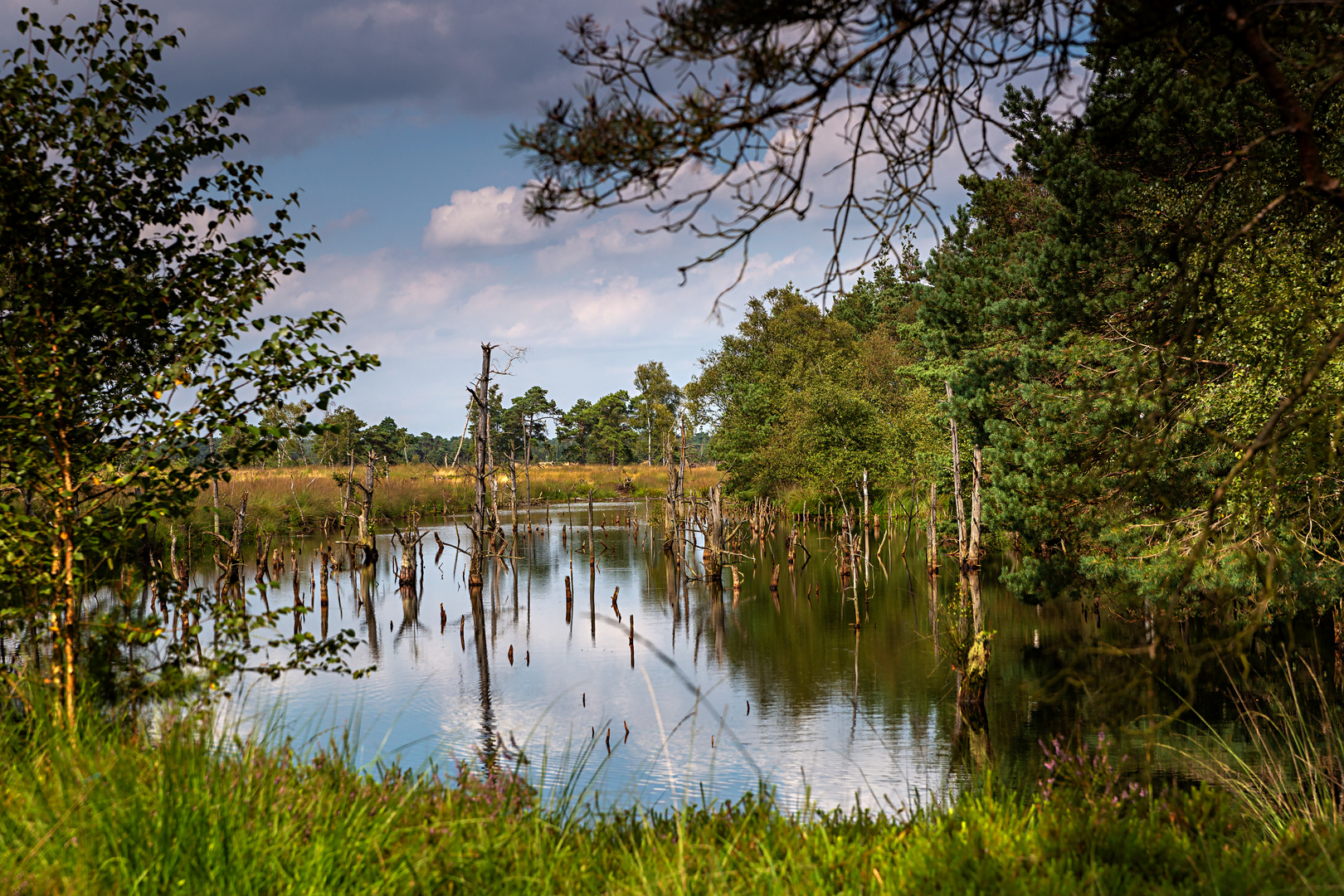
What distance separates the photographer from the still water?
1329cm

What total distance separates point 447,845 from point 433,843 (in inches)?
12.2

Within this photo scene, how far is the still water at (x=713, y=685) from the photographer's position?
523 inches

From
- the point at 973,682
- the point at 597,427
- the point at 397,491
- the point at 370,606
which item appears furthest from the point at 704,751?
the point at 597,427

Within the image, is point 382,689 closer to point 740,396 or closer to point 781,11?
point 781,11

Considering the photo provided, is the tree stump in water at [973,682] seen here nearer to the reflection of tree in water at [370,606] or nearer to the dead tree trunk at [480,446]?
the reflection of tree in water at [370,606]

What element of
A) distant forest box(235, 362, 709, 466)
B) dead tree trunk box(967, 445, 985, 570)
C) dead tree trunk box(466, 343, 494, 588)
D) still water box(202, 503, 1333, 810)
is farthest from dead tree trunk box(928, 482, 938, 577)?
distant forest box(235, 362, 709, 466)

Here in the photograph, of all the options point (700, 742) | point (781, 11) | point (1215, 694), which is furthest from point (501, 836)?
point (1215, 694)

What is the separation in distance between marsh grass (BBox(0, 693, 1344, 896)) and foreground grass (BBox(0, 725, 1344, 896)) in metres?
0.01

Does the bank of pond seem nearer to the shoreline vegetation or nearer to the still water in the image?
the still water

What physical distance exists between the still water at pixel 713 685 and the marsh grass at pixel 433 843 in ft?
4.14

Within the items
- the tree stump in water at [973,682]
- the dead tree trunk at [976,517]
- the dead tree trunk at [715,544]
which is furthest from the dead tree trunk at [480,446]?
the tree stump in water at [973,682]

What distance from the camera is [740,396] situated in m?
51.1

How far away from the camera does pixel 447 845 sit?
4895mm

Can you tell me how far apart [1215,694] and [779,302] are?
148 ft
